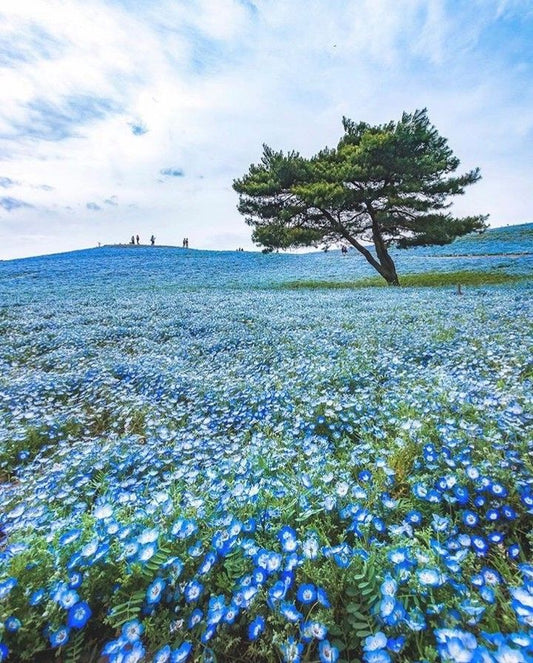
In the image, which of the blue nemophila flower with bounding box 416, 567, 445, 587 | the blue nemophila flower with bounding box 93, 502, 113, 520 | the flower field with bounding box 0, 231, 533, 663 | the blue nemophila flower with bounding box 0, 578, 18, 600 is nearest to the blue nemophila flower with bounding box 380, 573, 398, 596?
the flower field with bounding box 0, 231, 533, 663

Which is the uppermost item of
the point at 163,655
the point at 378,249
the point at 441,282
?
the point at 378,249

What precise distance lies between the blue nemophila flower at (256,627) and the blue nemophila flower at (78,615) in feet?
2.67

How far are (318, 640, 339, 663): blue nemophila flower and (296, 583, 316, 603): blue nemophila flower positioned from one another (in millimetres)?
179

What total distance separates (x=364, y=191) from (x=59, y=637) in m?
20.8

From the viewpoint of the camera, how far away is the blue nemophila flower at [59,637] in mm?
1770

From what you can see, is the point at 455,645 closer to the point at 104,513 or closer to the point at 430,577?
the point at 430,577

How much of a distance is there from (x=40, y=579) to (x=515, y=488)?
3030mm

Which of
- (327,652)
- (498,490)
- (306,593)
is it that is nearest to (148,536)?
(306,593)

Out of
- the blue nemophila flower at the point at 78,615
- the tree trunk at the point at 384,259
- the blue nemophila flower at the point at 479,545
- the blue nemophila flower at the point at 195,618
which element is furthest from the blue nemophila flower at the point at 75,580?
the tree trunk at the point at 384,259

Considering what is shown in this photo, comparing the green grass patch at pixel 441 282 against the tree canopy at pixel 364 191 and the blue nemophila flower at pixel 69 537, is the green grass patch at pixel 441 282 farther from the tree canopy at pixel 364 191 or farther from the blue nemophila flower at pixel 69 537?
the blue nemophila flower at pixel 69 537

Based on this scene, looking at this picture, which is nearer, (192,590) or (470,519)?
(192,590)

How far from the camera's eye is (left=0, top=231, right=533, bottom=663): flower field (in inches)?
70.4

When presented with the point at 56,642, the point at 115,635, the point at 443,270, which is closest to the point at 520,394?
the point at 115,635

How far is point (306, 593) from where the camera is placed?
1.86 meters
